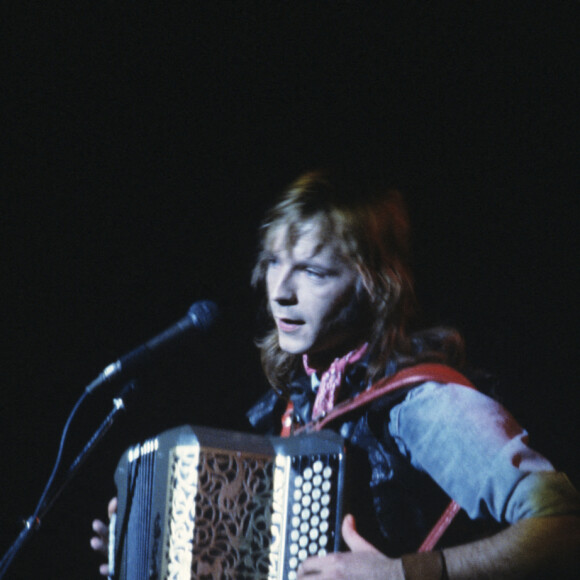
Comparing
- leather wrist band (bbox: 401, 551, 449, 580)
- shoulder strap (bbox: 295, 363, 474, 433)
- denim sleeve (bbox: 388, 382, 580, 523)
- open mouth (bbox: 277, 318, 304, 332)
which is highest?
open mouth (bbox: 277, 318, 304, 332)

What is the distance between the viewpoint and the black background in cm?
253

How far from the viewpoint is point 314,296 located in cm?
215

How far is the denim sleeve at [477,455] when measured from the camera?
1.50 metres

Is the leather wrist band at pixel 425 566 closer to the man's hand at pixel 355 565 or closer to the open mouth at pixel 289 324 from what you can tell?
the man's hand at pixel 355 565

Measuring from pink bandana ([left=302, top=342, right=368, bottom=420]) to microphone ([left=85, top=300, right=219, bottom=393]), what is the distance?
1.52 feet

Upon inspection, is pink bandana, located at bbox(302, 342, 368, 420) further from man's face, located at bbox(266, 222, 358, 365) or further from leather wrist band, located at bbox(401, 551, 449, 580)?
leather wrist band, located at bbox(401, 551, 449, 580)

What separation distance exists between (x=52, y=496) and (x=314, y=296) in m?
0.98

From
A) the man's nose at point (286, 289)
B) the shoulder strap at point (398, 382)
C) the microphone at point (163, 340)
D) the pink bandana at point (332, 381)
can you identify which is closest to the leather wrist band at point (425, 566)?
the shoulder strap at point (398, 382)

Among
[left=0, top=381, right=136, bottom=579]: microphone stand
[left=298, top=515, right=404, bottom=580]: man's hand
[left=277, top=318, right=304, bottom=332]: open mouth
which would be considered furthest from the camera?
[left=277, top=318, right=304, bottom=332]: open mouth

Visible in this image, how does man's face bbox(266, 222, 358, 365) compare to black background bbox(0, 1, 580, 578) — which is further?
black background bbox(0, 1, 580, 578)

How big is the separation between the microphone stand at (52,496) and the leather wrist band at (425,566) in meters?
0.86

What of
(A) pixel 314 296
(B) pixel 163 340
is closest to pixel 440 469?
(A) pixel 314 296

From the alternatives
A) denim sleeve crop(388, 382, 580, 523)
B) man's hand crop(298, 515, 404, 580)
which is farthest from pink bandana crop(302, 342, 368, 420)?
man's hand crop(298, 515, 404, 580)

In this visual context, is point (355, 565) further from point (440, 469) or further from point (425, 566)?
point (440, 469)
